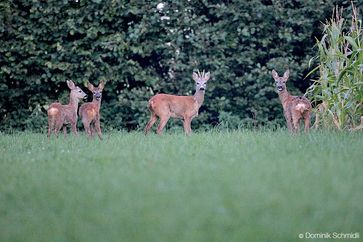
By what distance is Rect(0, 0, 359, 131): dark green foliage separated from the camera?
14.0 m

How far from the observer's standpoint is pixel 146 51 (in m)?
14.1

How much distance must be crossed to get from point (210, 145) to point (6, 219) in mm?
4067

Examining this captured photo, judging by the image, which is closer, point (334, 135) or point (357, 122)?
point (334, 135)

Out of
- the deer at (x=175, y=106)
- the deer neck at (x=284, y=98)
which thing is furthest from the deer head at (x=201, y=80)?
the deer neck at (x=284, y=98)

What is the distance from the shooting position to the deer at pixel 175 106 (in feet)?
40.6

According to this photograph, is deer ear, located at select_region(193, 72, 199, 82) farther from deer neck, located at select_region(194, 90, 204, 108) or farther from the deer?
deer neck, located at select_region(194, 90, 204, 108)

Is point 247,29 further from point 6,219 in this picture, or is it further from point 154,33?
Result: point 6,219

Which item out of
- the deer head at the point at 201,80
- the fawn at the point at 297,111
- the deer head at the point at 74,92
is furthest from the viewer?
the deer head at the point at 201,80

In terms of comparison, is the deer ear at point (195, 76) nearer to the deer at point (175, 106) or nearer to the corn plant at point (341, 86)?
the deer at point (175, 106)

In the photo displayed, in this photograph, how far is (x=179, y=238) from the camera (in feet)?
15.0

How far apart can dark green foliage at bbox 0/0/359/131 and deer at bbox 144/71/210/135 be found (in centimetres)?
103

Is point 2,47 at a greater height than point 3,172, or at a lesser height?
greater

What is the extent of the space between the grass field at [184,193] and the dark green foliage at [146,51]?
5.65 meters

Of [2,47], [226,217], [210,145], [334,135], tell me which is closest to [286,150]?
[210,145]
